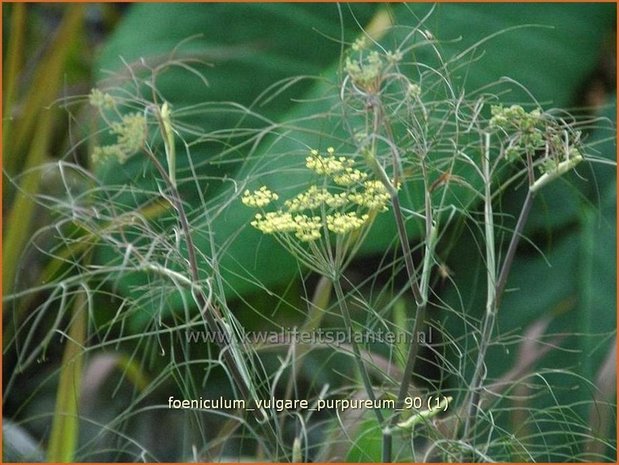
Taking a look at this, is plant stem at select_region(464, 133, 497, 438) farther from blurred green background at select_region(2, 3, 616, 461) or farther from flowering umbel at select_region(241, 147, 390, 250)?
blurred green background at select_region(2, 3, 616, 461)

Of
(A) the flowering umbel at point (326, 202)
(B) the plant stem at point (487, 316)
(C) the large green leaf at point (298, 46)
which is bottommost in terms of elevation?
(B) the plant stem at point (487, 316)

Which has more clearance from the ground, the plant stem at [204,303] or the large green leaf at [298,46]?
the large green leaf at [298,46]

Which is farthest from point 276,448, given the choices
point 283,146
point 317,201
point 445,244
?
point 445,244

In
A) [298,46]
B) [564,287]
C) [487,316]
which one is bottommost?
[564,287]

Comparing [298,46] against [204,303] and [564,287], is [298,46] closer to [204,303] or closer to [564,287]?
[564,287]

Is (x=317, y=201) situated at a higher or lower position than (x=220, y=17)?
lower

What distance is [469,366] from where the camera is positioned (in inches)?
34.6

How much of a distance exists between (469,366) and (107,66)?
1.60 ft

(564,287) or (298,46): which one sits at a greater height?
(298,46)

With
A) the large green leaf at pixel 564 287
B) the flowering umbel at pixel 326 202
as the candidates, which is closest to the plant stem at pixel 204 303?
the flowering umbel at pixel 326 202

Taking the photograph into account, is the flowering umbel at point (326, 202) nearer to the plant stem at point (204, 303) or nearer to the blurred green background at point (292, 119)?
the plant stem at point (204, 303)

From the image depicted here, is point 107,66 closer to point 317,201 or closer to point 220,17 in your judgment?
point 220,17

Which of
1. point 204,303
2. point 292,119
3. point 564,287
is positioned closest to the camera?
point 204,303

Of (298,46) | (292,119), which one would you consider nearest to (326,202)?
(292,119)
